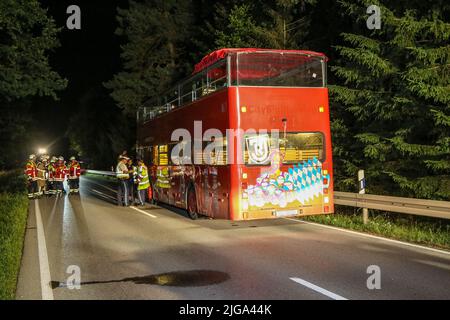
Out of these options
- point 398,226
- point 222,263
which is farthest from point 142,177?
point 222,263

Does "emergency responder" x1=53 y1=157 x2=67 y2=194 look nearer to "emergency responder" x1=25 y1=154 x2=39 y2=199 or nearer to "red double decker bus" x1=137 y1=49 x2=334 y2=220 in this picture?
"emergency responder" x1=25 y1=154 x2=39 y2=199

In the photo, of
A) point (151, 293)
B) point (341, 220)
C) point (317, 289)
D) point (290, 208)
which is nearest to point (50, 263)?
point (151, 293)

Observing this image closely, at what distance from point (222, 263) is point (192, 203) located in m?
5.91

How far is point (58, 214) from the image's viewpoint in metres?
16.3

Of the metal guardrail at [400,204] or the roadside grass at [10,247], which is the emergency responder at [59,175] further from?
the metal guardrail at [400,204]

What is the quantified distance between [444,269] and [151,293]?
4382mm

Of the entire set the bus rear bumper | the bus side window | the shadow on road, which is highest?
the bus side window

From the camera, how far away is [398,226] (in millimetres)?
12008

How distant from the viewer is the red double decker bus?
1116 cm

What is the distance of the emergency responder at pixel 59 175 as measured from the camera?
24.0 meters

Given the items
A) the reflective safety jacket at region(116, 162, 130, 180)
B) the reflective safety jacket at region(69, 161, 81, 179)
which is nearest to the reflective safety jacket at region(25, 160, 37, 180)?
the reflective safety jacket at region(69, 161, 81, 179)

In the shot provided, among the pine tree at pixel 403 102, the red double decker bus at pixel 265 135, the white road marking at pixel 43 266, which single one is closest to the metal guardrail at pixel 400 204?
the red double decker bus at pixel 265 135

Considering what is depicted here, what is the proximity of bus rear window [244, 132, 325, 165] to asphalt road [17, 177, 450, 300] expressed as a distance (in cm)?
169

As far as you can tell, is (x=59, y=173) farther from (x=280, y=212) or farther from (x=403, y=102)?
(x=403, y=102)
